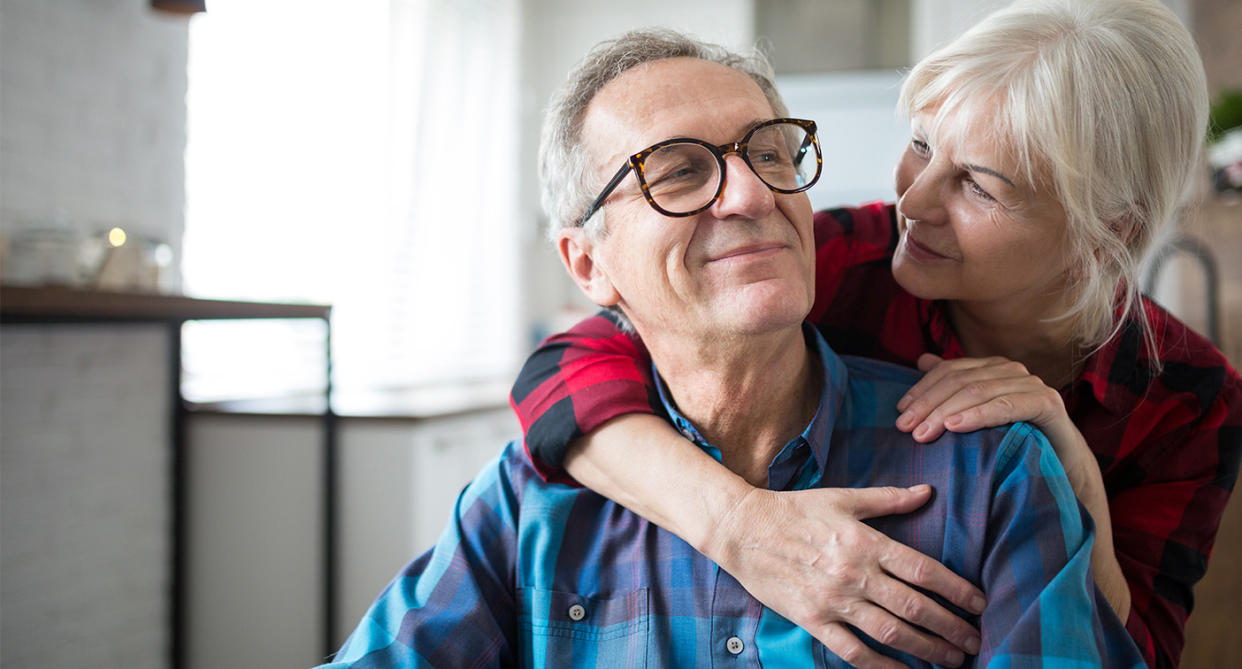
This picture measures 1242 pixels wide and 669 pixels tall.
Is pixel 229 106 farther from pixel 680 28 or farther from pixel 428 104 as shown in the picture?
pixel 680 28

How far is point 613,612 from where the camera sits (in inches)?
43.9

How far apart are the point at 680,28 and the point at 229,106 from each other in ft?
6.72

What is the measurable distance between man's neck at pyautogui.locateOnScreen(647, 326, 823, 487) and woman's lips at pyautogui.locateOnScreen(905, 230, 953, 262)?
19 centimetres

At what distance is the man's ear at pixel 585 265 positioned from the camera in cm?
123

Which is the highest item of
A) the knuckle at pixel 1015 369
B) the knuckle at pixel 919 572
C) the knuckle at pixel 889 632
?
the knuckle at pixel 1015 369

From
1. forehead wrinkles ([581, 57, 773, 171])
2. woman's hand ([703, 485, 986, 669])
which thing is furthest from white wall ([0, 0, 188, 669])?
woman's hand ([703, 485, 986, 669])

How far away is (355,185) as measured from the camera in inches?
130

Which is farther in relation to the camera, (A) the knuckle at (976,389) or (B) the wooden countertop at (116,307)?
(B) the wooden countertop at (116,307)

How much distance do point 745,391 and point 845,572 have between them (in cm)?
29

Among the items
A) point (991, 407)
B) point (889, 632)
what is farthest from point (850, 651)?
point (991, 407)

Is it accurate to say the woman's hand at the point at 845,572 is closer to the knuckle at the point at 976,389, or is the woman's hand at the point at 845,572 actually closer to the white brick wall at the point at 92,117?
the knuckle at the point at 976,389

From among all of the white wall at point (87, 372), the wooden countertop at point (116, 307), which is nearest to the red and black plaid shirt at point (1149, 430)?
Answer: the wooden countertop at point (116, 307)

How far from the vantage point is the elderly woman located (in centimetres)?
99

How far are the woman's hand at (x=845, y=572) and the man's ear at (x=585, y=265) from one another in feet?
1.16
